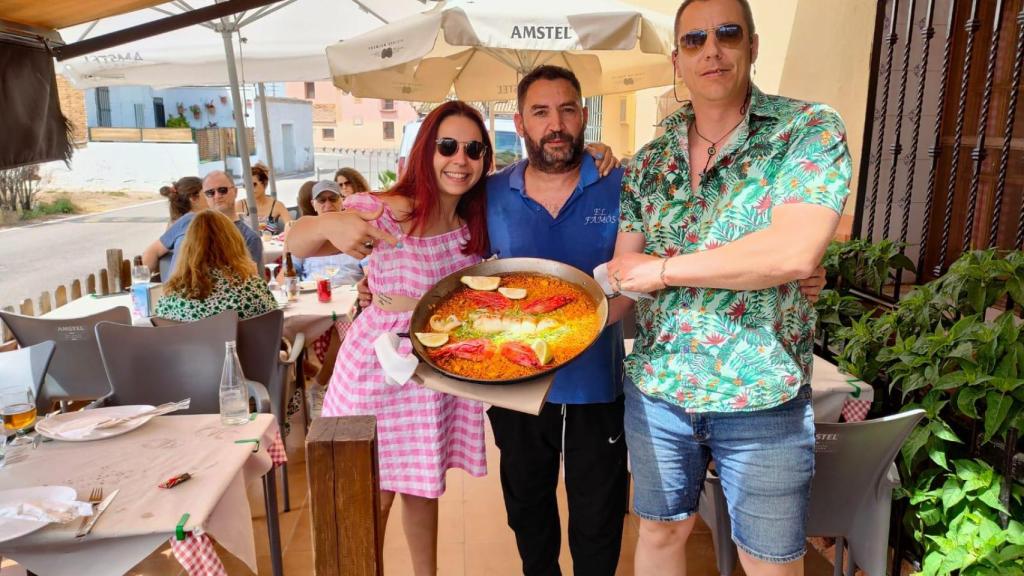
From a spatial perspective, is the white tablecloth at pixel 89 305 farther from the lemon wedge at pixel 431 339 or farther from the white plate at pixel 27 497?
the lemon wedge at pixel 431 339

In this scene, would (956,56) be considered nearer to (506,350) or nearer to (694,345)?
(694,345)

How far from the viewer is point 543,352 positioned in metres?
1.84

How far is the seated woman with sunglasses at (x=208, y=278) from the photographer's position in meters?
3.55

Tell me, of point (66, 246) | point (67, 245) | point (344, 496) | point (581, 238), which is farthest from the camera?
point (67, 245)

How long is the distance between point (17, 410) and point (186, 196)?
345cm

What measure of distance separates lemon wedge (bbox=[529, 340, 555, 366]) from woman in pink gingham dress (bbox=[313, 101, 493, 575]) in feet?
1.97

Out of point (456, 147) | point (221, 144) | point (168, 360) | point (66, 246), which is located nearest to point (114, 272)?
point (168, 360)

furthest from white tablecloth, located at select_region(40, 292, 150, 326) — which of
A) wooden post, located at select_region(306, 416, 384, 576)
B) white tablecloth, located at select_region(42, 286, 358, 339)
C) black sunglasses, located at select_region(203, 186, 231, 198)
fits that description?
wooden post, located at select_region(306, 416, 384, 576)

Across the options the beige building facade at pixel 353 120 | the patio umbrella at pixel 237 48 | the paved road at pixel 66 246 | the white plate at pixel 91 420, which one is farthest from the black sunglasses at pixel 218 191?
the beige building facade at pixel 353 120

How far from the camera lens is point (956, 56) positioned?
12.8ft

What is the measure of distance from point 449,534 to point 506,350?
6.22 feet

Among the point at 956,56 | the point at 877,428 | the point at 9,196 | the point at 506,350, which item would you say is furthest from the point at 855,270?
the point at 9,196

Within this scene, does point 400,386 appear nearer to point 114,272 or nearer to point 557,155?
point 557,155

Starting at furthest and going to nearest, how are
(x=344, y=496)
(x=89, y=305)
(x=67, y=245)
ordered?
(x=67, y=245) → (x=89, y=305) → (x=344, y=496)
